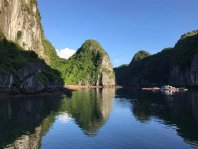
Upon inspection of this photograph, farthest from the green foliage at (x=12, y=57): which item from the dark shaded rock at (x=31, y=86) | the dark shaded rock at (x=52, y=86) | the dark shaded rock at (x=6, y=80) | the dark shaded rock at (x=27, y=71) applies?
the dark shaded rock at (x=31, y=86)

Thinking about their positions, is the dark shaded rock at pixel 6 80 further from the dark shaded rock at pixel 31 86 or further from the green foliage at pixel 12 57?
the dark shaded rock at pixel 31 86

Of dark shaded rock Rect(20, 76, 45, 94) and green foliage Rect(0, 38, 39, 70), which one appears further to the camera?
dark shaded rock Rect(20, 76, 45, 94)

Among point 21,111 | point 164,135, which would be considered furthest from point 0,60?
point 164,135

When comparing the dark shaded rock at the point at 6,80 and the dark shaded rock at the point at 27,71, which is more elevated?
the dark shaded rock at the point at 27,71

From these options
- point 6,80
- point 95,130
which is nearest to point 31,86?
point 6,80

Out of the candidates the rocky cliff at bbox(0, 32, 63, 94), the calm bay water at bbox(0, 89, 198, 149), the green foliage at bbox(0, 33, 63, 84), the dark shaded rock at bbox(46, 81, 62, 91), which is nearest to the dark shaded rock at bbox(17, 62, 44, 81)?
the rocky cliff at bbox(0, 32, 63, 94)

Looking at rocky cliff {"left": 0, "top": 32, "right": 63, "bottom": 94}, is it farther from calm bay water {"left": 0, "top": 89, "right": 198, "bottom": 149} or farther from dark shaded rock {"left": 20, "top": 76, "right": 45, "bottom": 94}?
calm bay water {"left": 0, "top": 89, "right": 198, "bottom": 149}

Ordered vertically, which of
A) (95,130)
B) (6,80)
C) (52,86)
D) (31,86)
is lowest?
(95,130)

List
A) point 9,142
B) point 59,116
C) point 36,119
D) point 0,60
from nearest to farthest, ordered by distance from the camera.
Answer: point 9,142
point 36,119
point 59,116
point 0,60

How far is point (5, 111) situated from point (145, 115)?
36.5 metres

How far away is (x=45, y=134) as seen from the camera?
6184 cm

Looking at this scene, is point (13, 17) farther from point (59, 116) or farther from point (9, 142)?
point (9, 142)

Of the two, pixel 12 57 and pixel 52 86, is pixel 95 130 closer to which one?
pixel 12 57

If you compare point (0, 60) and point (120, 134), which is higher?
point (0, 60)
